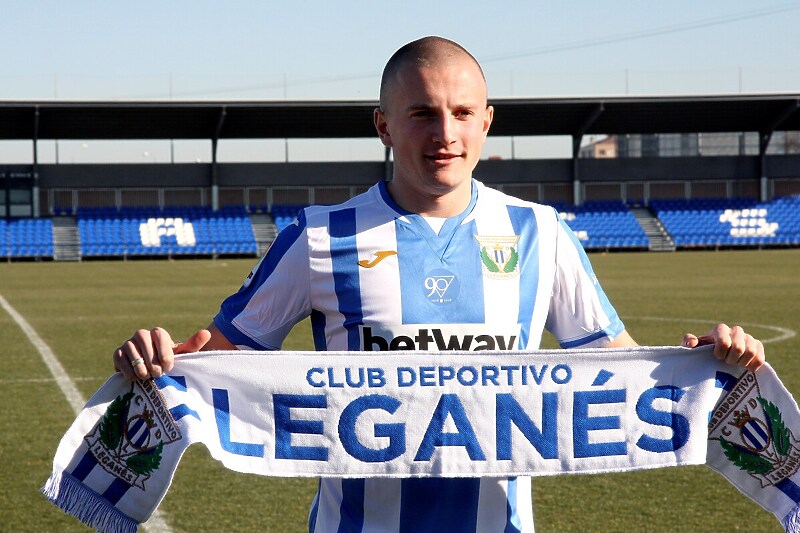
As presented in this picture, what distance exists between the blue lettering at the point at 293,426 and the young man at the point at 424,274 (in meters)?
0.10

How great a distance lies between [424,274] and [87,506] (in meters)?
0.96

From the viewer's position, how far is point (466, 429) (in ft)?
8.31

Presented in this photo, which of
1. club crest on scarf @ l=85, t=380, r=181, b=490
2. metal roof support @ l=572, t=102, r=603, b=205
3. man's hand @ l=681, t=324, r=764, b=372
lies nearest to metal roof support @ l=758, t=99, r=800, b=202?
metal roof support @ l=572, t=102, r=603, b=205

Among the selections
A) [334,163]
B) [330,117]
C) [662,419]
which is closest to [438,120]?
[662,419]

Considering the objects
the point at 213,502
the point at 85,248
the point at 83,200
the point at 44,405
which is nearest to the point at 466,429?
the point at 213,502

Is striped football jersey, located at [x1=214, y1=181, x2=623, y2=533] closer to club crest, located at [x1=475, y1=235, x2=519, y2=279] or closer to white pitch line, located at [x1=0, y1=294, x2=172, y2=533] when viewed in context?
club crest, located at [x1=475, y1=235, x2=519, y2=279]

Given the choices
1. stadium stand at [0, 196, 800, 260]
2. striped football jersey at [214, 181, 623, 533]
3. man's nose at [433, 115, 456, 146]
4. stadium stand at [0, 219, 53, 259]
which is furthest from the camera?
stadium stand at [0, 196, 800, 260]

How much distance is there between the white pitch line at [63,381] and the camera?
5.07 meters

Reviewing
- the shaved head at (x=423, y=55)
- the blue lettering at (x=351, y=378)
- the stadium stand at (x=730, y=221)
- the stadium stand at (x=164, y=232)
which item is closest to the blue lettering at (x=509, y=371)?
the blue lettering at (x=351, y=378)

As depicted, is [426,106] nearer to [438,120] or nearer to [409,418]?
[438,120]

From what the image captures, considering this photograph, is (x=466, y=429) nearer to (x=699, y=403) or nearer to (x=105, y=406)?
(x=699, y=403)

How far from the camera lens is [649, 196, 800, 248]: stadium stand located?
4444cm

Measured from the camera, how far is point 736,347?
249cm

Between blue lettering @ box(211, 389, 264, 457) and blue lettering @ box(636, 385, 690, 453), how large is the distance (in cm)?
91
